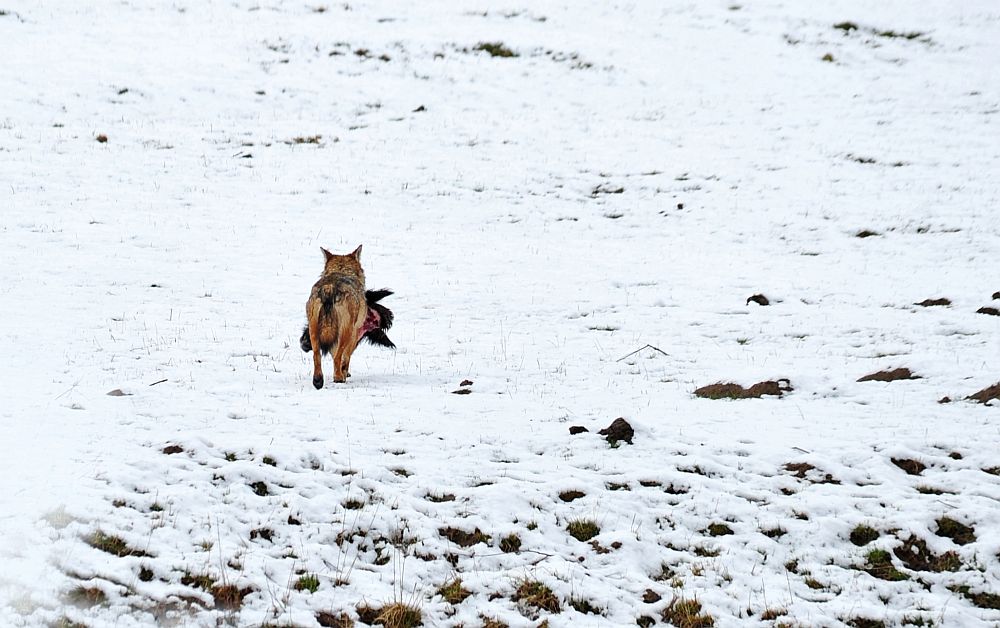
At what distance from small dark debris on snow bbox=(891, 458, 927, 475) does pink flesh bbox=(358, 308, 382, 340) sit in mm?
6603

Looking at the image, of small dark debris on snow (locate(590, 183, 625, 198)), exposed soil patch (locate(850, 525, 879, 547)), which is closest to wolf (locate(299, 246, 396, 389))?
exposed soil patch (locate(850, 525, 879, 547))

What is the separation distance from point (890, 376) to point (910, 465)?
3.00 m

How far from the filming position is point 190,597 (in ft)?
18.0

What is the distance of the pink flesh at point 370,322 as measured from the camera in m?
11.4

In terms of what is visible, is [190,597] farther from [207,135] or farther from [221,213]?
[207,135]

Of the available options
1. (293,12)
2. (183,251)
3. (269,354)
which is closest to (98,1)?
(293,12)

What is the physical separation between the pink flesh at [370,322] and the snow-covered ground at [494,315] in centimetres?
69

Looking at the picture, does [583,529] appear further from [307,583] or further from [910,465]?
[910,465]

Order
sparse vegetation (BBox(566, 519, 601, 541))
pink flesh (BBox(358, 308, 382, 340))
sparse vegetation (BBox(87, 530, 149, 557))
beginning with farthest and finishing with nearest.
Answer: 1. pink flesh (BBox(358, 308, 382, 340))
2. sparse vegetation (BBox(566, 519, 601, 541))
3. sparse vegetation (BBox(87, 530, 149, 557))

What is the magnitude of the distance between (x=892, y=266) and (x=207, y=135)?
18.8 meters

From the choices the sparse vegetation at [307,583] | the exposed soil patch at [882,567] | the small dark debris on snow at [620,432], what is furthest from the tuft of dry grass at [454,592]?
the exposed soil patch at [882,567]

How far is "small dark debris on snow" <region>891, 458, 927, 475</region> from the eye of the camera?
7715 millimetres

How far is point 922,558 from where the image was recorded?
641 cm

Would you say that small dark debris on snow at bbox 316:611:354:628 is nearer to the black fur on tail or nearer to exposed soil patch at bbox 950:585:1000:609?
exposed soil patch at bbox 950:585:1000:609
